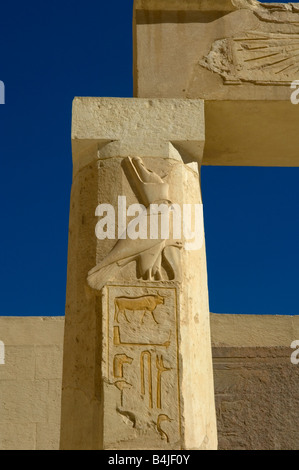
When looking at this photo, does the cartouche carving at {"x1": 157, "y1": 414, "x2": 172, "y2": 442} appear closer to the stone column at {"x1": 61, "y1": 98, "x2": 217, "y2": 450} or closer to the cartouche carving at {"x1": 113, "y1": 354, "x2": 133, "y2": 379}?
the stone column at {"x1": 61, "y1": 98, "x2": 217, "y2": 450}

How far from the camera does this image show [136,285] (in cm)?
438

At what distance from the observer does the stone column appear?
416 cm

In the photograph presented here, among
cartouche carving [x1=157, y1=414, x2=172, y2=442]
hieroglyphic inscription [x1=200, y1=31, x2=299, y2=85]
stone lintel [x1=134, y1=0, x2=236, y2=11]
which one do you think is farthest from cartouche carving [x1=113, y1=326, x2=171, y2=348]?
stone lintel [x1=134, y1=0, x2=236, y2=11]

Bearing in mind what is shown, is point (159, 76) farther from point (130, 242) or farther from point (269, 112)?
point (130, 242)

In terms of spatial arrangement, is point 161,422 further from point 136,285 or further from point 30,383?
point 30,383

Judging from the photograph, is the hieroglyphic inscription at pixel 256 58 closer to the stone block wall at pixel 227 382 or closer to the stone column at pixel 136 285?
the stone column at pixel 136 285

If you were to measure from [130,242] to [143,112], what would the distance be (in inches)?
37.2

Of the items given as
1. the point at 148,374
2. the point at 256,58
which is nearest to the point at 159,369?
the point at 148,374

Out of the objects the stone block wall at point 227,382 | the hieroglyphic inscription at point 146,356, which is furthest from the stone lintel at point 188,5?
the stone block wall at point 227,382

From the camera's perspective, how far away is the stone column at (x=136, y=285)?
13.7ft

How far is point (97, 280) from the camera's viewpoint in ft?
14.5

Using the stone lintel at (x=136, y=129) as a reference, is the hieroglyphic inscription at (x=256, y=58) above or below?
above

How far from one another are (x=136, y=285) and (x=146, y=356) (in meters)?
0.42
